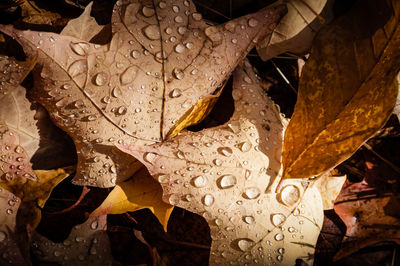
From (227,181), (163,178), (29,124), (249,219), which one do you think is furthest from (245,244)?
(29,124)

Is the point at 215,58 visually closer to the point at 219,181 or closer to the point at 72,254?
the point at 219,181

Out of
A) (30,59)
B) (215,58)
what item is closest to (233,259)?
(215,58)

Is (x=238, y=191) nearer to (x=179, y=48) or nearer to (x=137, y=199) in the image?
(x=137, y=199)

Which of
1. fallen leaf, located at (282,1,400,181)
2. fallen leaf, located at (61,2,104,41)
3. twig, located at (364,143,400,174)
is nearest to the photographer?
fallen leaf, located at (282,1,400,181)

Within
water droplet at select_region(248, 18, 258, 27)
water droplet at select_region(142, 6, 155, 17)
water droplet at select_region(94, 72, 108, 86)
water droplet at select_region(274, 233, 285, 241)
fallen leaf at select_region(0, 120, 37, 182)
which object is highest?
water droplet at select_region(248, 18, 258, 27)

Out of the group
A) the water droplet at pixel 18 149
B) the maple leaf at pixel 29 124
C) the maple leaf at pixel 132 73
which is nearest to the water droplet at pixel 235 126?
the maple leaf at pixel 132 73

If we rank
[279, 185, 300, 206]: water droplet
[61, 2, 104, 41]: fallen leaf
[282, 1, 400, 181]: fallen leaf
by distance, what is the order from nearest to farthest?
1. [282, 1, 400, 181]: fallen leaf
2. [279, 185, 300, 206]: water droplet
3. [61, 2, 104, 41]: fallen leaf

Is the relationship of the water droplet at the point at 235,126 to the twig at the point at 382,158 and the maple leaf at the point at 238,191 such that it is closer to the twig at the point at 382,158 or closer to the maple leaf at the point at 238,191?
the maple leaf at the point at 238,191

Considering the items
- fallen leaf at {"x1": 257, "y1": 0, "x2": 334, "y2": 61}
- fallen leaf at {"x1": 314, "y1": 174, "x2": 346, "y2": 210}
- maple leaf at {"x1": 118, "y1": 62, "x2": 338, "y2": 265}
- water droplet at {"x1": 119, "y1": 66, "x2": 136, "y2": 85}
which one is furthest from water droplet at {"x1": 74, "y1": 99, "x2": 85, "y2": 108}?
fallen leaf at {"x1": 314, "y1": 174, "x2": 346, "y2": 210}

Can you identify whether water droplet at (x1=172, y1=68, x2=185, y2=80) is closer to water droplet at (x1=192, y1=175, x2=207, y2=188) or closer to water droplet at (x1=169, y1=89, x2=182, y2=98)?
water droplet at (x1=169, y1=89, x2=182, y2=98)
